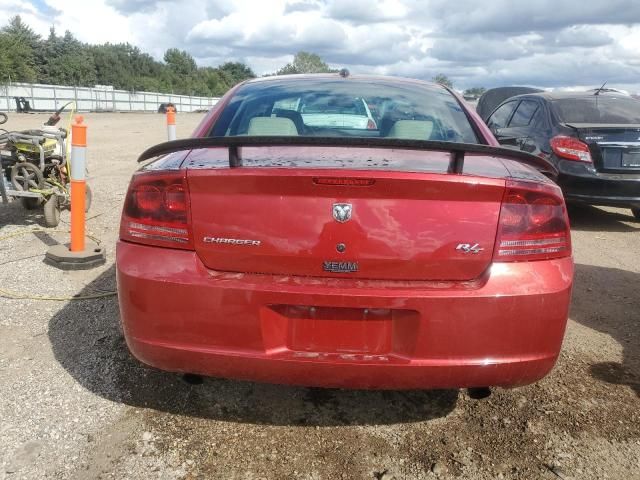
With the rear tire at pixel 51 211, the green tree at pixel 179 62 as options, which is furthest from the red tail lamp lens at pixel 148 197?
the green tree at pixel 179 62

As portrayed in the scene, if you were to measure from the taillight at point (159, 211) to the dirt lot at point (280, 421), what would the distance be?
893 mm

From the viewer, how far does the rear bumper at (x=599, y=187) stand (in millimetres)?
6273

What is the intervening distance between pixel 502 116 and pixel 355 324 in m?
7.43

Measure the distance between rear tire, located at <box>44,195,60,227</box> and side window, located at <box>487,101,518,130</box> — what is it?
6195 mm

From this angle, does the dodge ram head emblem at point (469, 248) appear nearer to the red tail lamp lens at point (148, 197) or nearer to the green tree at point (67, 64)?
the red tail lamp lens at point (148, 197)

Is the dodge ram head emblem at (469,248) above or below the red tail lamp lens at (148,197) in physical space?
below

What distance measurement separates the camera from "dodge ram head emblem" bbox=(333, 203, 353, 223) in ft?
6.85

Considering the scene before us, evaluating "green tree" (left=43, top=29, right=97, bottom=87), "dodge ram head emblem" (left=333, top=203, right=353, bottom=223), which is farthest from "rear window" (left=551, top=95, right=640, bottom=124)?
"green tree" (left=43, top=29, right=97, bottom=87)

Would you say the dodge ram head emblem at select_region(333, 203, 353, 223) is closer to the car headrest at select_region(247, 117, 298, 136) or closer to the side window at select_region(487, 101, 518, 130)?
the car headrest at select_region(247, 117, 298, 136)

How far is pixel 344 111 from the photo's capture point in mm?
3430

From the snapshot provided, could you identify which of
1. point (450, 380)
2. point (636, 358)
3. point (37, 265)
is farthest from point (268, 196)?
point (37, 265)

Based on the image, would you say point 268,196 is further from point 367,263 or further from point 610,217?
point 610,217

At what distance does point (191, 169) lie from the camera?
2.19 m

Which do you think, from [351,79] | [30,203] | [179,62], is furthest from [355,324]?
[179,62]
